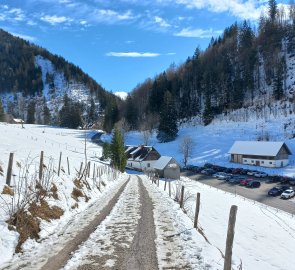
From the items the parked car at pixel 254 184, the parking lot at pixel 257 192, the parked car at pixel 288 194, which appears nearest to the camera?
the parking lot at pixel 257 192

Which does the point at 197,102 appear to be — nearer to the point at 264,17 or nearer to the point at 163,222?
the point at 264,17

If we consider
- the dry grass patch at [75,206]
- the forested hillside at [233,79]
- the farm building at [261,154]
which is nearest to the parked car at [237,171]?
the farm building at [261,154]

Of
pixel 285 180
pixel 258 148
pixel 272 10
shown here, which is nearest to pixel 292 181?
pixel 285 180

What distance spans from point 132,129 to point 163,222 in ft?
410

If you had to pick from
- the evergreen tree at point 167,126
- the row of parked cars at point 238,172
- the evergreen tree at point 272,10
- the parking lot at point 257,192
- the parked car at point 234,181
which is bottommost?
the parking lot at point 257,192

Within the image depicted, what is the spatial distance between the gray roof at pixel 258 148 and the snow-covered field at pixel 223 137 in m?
3.12

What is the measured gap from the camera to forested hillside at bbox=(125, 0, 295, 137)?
118 m

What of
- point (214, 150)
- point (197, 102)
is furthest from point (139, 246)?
point (197, 102)

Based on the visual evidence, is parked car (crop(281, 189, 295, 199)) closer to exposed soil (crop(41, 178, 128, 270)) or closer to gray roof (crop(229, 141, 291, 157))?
gray roof (crop(229, 141, 291, 157))

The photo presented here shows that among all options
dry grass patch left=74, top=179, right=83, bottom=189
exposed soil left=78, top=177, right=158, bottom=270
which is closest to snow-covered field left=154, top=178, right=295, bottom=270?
exposed soil left=78, top=177, right=158, bottom=270

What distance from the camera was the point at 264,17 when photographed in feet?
500

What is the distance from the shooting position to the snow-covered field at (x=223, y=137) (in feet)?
285

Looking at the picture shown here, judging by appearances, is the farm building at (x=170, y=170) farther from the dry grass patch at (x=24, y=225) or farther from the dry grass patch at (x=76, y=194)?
the dry grass patch at (x=24, y=225)

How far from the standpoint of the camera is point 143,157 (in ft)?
293
